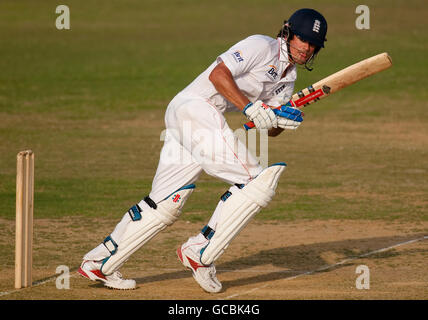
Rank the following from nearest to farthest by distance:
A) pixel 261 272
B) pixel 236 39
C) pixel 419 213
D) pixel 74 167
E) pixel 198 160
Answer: pixel 198 160
pixel 261 272
pixel 419 213
pixel 74 167
pixel 236 39

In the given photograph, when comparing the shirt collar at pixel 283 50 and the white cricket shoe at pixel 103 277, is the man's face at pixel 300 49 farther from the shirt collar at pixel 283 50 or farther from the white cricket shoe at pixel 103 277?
the white cricket shoe at pixel 103 277

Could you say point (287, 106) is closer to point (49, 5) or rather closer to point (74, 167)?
point (74, 167)

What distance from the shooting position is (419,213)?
28.8 ft

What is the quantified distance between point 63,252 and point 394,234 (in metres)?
2.84

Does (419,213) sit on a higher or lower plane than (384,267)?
higher

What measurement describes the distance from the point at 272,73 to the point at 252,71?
139mm

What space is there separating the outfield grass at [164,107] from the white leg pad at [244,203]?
2.97m

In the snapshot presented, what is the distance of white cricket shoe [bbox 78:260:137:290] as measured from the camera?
589 centimetres

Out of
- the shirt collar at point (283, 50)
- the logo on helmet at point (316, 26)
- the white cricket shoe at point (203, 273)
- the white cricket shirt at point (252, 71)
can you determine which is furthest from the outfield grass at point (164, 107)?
the logo on helmet at point (316, 26)

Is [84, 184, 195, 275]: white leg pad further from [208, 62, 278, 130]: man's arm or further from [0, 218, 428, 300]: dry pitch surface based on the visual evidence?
[208, 62, 278, 130]: man's arm

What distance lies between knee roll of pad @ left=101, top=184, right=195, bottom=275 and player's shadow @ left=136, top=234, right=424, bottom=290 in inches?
16.0

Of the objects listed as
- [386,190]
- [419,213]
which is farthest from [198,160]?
[386,190]

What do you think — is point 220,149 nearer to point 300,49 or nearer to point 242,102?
point 242,102

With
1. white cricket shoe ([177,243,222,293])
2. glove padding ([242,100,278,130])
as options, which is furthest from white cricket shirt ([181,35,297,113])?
white cricket shoe ([177,243,222,293])
